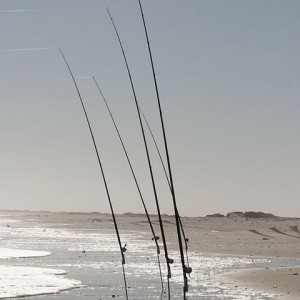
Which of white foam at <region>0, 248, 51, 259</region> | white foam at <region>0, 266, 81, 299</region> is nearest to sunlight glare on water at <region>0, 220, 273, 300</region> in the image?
white foam at <region>0, 266, 81, 299</region>

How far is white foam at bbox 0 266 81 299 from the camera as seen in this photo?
24203 mm

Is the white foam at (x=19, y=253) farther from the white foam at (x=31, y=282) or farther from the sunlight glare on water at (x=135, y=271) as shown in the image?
the white foam at (x=31, y=282)

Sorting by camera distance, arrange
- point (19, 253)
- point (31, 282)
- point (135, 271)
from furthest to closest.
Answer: point (19, 253)
point (135, 271)
point (31, 282)

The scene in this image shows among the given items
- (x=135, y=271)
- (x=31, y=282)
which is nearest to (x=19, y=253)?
(x=135, y=271)

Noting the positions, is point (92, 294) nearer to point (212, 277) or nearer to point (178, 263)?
point (212, 277)

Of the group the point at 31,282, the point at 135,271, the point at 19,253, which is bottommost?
the point at 31,282

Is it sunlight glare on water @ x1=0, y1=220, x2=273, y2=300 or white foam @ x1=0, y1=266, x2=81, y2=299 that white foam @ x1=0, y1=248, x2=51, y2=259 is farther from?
white foam @ x1=0, y1=266, x2=81, y2=299

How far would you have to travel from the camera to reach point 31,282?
2677 cm

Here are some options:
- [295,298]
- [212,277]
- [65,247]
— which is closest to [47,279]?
[212,277]

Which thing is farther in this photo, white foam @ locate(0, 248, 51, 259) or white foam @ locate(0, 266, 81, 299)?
white foam @ locate(0, 248, 51, 259)

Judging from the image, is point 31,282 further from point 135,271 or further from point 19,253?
point 19,253

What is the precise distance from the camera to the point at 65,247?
48.8 metres

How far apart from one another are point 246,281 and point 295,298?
507 cm

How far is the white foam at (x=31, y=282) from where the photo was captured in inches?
953
